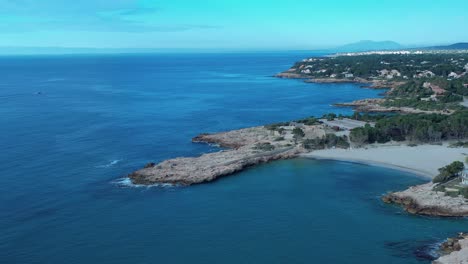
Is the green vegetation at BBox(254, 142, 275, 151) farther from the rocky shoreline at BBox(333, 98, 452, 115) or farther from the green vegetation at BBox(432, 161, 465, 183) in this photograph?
the rocky shoreline at BBox(333, 98, 452, 115)

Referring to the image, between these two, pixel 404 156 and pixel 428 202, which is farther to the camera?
pixel 404 156

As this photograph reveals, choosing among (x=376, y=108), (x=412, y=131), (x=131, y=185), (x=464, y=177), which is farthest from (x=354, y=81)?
(x=131, y=185)

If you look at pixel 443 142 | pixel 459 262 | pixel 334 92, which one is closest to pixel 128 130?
pixel 443 142

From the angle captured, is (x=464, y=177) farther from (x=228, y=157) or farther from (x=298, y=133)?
(x=228, y=157)

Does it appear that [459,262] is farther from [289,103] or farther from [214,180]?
[289,103]

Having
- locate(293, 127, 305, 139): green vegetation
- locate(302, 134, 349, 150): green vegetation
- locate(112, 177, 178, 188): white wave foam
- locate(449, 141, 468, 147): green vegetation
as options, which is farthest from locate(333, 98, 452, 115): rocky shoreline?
locate(112, 177, 178, 188): white wave foam
